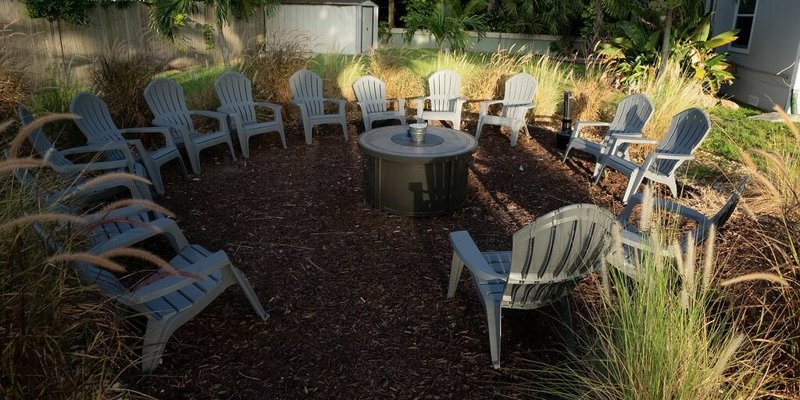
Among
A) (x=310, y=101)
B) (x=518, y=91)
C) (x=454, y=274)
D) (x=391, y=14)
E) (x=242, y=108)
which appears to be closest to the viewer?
(x=454, y=274)

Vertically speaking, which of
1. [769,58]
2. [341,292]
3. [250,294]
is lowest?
[341,292]

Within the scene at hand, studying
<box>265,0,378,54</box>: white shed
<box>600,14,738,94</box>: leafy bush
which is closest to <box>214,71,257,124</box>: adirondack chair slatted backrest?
<box>600,14,738,94</box>: leafy bush

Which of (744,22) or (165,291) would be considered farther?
(744,22)

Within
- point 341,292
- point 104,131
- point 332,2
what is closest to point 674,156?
point 341,292

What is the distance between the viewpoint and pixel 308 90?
7.36 meters

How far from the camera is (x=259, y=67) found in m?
7.85

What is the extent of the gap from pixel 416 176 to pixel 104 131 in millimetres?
3154

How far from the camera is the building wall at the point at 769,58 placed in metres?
8.90

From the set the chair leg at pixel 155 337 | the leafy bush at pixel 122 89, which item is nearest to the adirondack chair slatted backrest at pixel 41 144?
the leafy bush at pixel 122 89

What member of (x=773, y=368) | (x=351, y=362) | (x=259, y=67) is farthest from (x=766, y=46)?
(x=351, y=362)

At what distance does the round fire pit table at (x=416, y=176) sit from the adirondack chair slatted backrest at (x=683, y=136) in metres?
1.90

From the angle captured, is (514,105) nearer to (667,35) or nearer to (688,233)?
(667,35)

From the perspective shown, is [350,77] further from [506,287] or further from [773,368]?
[773,368]

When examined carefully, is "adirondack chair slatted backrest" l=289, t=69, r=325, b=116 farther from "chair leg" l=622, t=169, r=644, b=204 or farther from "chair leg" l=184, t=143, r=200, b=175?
"chair leg" l=622, t=169, r=644, b=204
